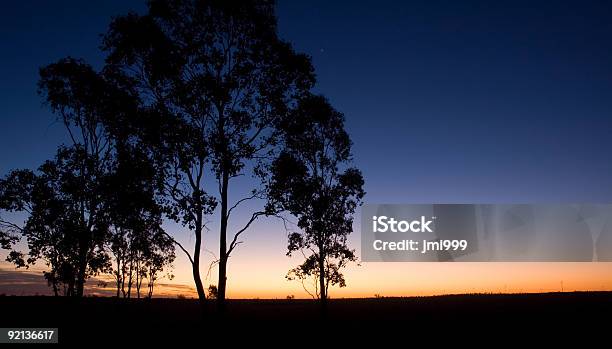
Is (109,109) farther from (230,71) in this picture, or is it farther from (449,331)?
A: (449,331)

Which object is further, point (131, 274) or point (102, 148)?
point (131, 274)

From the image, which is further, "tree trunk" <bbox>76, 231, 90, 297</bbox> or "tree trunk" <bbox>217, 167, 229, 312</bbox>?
"tree trunk" <bbox>76, 231, 90, 297</bbox>

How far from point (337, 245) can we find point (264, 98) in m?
15.1

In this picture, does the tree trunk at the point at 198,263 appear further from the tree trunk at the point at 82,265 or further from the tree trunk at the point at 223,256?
the tree trunk at the point at 82,265

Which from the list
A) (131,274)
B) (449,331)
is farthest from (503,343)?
(131,274)

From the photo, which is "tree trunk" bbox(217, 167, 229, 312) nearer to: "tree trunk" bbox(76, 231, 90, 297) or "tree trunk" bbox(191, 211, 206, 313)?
"tree trunk" bbox(191, 211, 206, 313)

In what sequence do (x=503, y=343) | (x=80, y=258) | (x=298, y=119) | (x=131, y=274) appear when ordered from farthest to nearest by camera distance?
(x=131, y=274), (x=80, y=258), (x=298, y=119), (x=503, y=343)

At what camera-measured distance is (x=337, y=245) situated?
42656 millimetres

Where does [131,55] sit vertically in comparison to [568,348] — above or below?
above

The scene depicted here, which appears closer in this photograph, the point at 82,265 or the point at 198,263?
the point at 198,263

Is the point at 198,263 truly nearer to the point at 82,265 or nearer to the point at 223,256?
A: the point at 223,256

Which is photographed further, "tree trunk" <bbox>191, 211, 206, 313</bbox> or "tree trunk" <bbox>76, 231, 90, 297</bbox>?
"tree trunk" <bbox>76, 231, 90, 297</bbox>

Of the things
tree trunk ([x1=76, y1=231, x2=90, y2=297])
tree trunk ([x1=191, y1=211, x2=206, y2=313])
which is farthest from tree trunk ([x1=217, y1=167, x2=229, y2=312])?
tree trunk ([x1=76, y1=231, x2=90, y2=297])

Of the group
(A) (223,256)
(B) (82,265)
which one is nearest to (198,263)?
(A) (223,256)
